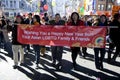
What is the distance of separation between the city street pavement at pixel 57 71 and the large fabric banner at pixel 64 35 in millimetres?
926

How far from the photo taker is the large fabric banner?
1002cm

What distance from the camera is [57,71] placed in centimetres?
1048

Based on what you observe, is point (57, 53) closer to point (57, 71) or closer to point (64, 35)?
point (57, 71)

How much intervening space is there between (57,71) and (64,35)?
1.24m

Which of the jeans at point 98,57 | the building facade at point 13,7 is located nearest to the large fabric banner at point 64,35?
the jeans at point 98,57

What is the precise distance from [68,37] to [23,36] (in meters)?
1.50

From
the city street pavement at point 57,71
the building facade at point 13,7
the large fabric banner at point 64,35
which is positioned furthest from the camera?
the building facade at point 13,7

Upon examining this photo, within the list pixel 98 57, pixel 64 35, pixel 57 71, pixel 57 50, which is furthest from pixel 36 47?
pixel 98 57

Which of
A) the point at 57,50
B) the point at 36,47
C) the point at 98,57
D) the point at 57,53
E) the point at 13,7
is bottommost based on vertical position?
the point at 98,57

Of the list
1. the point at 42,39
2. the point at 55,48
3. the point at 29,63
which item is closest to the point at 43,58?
the point at 29,63

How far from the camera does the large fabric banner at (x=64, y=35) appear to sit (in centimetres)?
1002

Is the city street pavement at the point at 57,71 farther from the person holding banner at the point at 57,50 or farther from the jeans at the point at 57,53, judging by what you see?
the jeans at the point at 57,53

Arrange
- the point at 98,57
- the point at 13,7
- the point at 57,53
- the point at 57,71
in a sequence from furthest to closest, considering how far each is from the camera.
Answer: the point at 13,7 < the point at 57,53 < the point at 98,57 < the point at 57,71

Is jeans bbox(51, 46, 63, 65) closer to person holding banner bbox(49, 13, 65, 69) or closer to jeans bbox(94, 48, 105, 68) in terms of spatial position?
person holding banner bbox(49, 13, 65, 69)
